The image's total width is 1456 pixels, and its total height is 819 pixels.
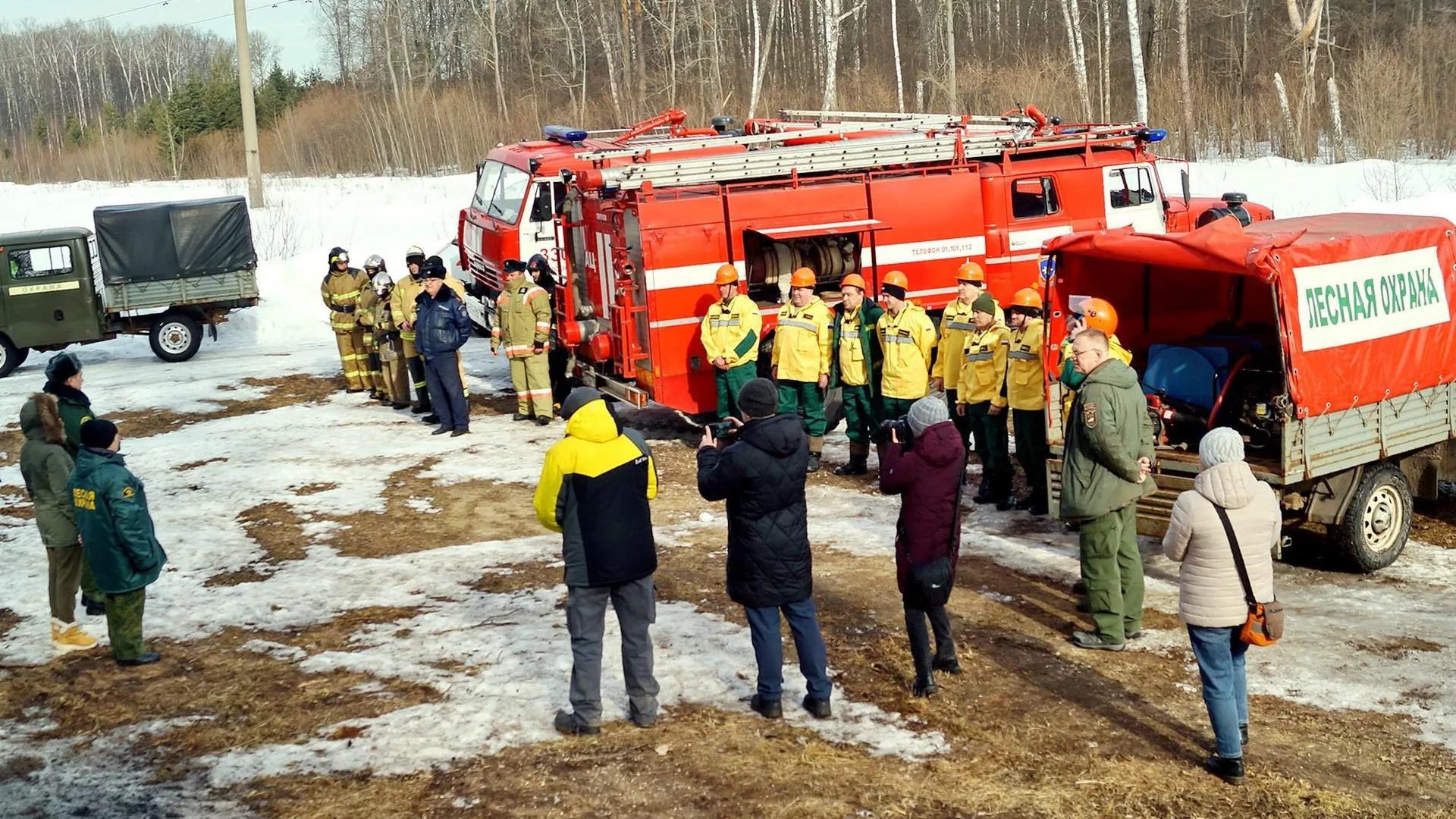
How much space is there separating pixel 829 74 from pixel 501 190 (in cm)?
1737

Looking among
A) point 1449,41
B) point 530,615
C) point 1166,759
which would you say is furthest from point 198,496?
point 1449,41

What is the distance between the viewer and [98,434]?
280 inches

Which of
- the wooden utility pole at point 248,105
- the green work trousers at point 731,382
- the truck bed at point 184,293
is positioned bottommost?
the green work trousers at point 731,382

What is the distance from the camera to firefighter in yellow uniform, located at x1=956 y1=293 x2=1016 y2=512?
10094 millimetres

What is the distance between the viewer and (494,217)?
16984mm

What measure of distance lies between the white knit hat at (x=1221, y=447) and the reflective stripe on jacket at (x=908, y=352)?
5.18 m

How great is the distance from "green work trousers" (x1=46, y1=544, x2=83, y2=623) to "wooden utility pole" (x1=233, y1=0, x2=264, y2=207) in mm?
20315

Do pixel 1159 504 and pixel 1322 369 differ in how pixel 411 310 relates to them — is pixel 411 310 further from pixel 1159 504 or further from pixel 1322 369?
pixel 1322 369

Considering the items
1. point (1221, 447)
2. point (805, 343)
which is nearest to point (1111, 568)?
point (1221, 447)

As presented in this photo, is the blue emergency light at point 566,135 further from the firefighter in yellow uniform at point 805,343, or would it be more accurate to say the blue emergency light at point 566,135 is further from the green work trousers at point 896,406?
the green work trousers at point 896,406

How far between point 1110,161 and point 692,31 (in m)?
39.7

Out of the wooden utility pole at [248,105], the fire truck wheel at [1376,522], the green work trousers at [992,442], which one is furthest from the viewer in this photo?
the wooden utility pole at [248,105]

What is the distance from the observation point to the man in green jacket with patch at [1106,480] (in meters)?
7.07

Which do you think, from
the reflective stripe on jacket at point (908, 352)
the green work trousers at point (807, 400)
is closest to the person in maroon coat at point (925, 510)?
the reflective stripe on jacket at point (908, 352)
